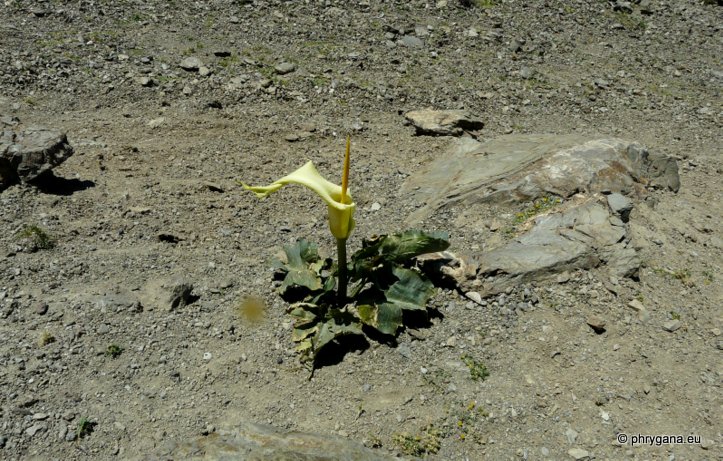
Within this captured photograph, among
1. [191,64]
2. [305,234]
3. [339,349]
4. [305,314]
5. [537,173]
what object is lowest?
[305,234]

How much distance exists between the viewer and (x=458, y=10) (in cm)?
1235

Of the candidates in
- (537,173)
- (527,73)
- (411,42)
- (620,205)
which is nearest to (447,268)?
(537,173)

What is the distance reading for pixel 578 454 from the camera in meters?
4.61

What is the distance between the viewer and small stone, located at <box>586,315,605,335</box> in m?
5.46

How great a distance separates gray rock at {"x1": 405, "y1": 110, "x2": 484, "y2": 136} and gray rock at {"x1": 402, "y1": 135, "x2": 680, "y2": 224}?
951 millimetres

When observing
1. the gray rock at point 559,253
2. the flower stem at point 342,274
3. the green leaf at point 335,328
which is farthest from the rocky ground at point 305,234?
the flower stem at point 342,274

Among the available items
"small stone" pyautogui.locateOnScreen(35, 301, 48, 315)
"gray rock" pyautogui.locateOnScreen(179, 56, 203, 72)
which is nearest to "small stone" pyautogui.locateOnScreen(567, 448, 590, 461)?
"small stone" pyautogui.locateOnScreen(35, 301, 48, 315)

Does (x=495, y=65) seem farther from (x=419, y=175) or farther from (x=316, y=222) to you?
(x=316, y=222)

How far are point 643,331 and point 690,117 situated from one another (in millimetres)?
6339

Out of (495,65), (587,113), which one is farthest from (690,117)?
(495,65)

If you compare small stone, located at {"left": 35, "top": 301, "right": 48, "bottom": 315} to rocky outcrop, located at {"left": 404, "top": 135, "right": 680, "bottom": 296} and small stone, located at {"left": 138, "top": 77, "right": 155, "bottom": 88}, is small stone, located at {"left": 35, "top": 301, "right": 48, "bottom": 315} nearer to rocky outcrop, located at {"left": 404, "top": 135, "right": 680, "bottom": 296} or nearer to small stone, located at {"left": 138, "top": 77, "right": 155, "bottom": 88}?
rocky outcrop, located at {"left": 404, "top": 135, "right": 680, "bottom": 296}

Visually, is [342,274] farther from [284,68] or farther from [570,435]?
[284,68]

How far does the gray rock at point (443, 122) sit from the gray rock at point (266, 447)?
5.34 meters

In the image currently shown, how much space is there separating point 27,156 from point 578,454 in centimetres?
627
